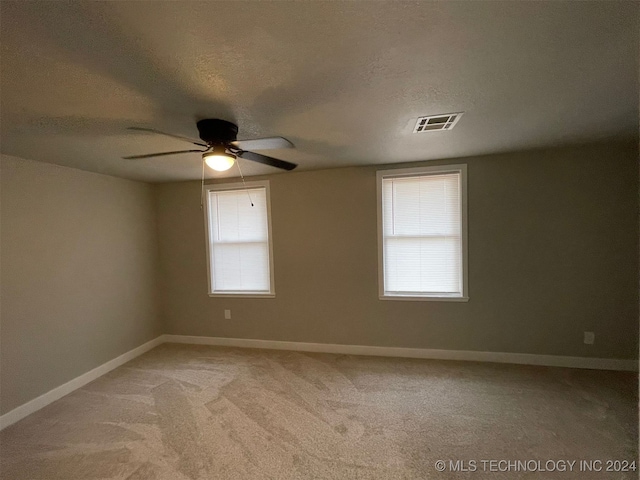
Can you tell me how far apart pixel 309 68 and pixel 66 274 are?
3.30 m

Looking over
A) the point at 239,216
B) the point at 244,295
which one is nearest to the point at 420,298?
the point at 244,295

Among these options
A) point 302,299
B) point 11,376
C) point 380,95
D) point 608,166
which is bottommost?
point 11,376

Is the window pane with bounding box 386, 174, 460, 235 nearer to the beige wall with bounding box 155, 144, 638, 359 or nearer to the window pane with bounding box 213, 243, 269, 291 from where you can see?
the beige wall with bounding box 155, 144, 638, 359

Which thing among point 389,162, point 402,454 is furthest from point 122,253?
point 402,454

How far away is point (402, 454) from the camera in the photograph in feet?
6.63

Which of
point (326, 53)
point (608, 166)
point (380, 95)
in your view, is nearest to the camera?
point (326, 53)

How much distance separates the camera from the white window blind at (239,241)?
13.0 feet

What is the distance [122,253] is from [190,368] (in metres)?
1.71

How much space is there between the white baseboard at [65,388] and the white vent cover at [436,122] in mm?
4144

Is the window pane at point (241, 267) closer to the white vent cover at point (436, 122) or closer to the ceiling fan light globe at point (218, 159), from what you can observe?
the ceiling fan light globe at point (218, 159)

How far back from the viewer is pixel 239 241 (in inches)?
159

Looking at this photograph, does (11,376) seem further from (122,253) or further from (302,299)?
(302,299)

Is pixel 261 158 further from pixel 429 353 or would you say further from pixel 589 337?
pixel 589 337

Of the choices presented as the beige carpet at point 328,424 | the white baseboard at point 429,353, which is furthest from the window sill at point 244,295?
the beige carpet at point 328,424
